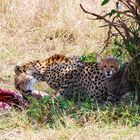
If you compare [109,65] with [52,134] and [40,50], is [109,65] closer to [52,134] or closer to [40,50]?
[52,134]

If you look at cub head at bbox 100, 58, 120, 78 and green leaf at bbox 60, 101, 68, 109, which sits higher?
cub head at bbox 100, 58, 120, 78

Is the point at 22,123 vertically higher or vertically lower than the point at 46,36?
lower

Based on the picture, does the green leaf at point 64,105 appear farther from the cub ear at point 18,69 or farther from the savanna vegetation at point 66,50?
the cub ear at point 18,69

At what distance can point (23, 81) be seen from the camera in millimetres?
6551

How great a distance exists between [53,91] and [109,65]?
747 mm

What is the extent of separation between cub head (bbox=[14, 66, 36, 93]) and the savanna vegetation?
6.2 inches

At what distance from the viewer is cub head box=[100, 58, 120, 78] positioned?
611 centimetres

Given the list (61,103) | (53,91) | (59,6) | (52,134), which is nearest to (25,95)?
(53,91)

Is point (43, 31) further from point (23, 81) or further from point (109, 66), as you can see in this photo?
point (109, 66)

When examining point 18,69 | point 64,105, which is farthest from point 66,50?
point 64,105

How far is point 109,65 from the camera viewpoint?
20.2 feet

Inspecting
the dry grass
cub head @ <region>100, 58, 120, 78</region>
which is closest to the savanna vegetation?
the dry grass

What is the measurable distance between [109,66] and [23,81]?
0.94 meters

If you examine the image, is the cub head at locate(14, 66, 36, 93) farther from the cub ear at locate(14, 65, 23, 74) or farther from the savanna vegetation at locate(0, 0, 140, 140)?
the savanna vegetation at locate(0, 0, 140, 140)
